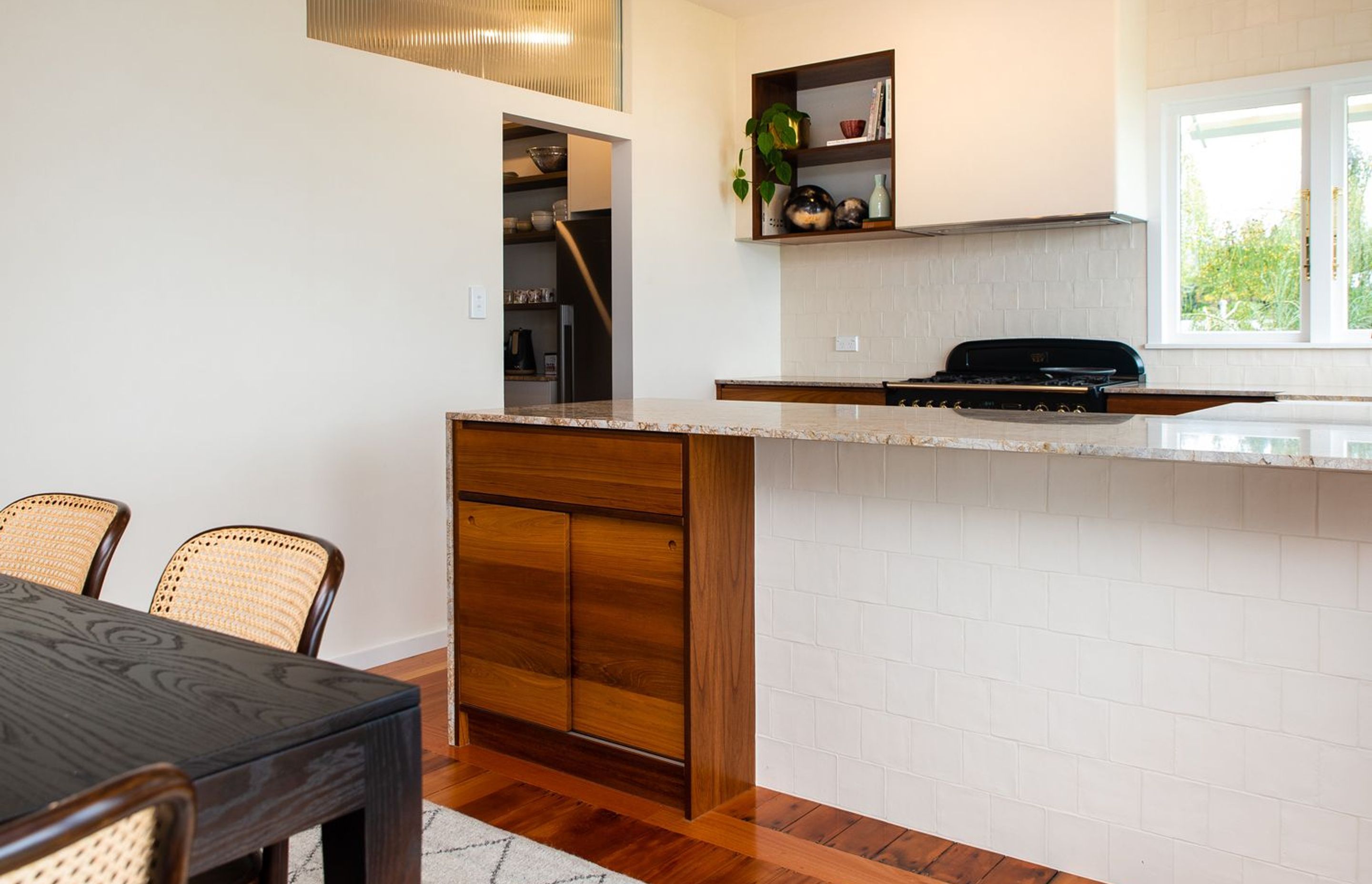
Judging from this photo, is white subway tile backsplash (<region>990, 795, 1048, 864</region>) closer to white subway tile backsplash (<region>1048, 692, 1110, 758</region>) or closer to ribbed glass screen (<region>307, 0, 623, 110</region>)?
white subway tile backsplash (<region>1048, 692, 1110, 758</region>)

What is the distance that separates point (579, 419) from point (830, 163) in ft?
10.9

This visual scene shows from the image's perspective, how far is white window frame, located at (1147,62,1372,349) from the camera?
4.37 m

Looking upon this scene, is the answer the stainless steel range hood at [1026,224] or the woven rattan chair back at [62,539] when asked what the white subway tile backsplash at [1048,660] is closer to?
the woven rattan chair back at [62,539]

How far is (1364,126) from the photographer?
436cm

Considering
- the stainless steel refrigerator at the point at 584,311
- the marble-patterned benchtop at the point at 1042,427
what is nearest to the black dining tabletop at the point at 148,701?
the marble-patterned benchtop at the point at 1042,427

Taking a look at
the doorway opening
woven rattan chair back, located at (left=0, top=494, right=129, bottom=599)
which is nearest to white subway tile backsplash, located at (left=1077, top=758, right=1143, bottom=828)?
woven rattan chair back, located at (left=0, top=494, right=129, bottom=599)

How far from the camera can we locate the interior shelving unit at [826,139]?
5219 millimetres

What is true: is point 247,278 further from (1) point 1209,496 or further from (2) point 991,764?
(1) point 1209,496

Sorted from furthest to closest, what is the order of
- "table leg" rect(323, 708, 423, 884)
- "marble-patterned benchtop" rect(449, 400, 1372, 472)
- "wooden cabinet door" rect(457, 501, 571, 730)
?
"wooden cabinet door" rect(457, 501, 571, 730), "marble-patterned benchtop" rect(449, 400, 1372, 472), "table leg" rect(323, 708, 423, 884)

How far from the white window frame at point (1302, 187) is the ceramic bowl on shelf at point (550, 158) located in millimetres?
2834

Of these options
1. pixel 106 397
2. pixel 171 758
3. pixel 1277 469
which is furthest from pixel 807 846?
pixel 106 397

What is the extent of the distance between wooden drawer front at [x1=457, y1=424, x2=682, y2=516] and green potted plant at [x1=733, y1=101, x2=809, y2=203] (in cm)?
275

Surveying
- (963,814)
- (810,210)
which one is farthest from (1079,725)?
(810,210)

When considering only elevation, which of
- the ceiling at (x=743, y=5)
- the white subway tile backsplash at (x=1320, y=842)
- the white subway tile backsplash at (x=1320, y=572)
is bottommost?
the white subway tile backsplash at (x=1320, y=842)
